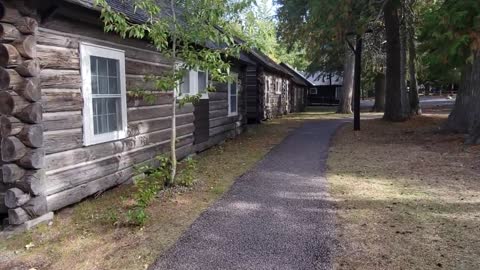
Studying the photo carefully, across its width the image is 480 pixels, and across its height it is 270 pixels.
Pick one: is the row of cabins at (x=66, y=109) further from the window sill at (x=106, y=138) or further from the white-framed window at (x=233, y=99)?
the white-framed window at (x=233, y=99)

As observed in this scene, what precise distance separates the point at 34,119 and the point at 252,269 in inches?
127

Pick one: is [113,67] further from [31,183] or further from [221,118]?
[221,118]

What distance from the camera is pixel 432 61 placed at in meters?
10.5

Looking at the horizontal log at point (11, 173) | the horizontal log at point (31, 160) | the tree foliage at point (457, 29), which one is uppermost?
the tree foliage at point (457, 29)

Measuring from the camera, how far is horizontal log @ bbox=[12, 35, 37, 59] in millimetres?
4824

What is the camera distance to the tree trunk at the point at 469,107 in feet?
34.8

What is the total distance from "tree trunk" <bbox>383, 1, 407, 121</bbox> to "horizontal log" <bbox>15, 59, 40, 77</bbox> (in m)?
15.8

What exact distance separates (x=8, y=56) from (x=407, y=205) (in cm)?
560

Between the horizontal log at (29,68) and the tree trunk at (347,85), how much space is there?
963 inches

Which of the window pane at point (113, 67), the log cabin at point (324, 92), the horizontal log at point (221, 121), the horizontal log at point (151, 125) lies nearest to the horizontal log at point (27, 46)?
the window pane at point (113, 67)

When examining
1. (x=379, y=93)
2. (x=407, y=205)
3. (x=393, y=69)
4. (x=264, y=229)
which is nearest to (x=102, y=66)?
(x=264, y=229)

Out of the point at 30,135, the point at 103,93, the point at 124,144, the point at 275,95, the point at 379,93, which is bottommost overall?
the point at 124,144

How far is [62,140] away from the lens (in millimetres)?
5531

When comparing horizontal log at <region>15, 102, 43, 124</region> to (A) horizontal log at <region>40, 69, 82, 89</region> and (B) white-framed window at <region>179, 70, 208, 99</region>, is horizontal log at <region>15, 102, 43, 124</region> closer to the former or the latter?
(A) horizontal log at <region>40, 69, 82, 89</region>
